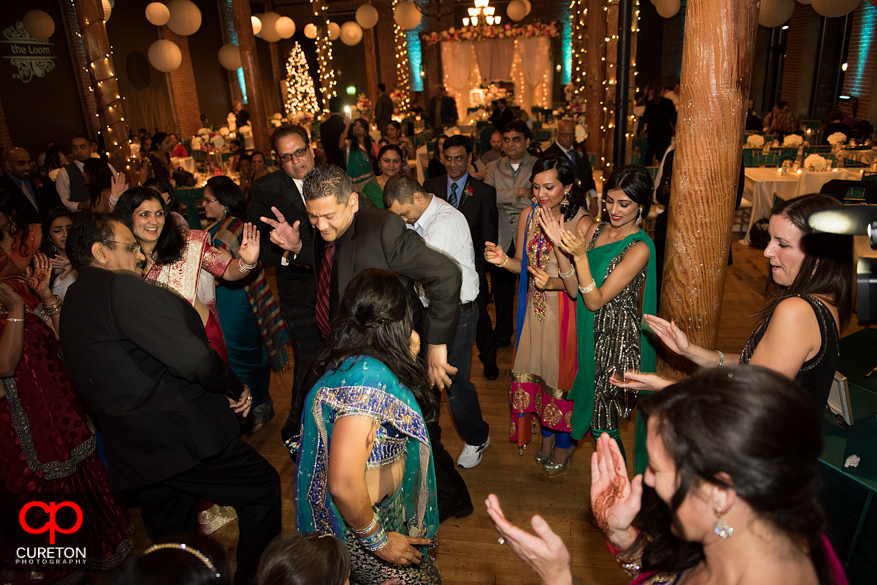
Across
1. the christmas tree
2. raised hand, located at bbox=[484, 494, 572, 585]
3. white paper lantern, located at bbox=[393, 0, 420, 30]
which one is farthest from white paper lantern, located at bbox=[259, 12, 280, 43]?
raised hand, located at bbox=[484, 494, 572, 585]

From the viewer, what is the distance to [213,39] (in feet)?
48.7

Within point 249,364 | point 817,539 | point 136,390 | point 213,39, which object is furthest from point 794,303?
point 213,39

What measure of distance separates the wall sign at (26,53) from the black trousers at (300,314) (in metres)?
9.68

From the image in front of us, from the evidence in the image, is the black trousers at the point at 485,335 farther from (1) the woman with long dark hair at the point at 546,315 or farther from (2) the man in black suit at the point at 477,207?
(1) the woman with long dark hair at the point at 546,315

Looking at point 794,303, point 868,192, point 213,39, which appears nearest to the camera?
point 794,303

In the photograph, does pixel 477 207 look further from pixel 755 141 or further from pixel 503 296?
pixel 755 141

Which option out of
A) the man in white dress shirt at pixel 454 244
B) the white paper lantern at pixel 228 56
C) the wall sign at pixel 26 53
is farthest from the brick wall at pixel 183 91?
the man in white dress shirt at pixel 454 244

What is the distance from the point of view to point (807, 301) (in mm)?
1374

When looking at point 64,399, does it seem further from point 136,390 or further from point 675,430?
point 675,430

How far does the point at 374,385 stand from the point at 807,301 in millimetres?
1115

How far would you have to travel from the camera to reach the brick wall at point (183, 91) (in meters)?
13.1

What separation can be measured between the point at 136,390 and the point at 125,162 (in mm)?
4155

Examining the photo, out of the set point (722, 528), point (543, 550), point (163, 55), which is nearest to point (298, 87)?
point (163, 55)

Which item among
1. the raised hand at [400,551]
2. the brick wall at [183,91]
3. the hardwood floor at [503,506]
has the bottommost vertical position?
the hardwood floor at [503,506]
